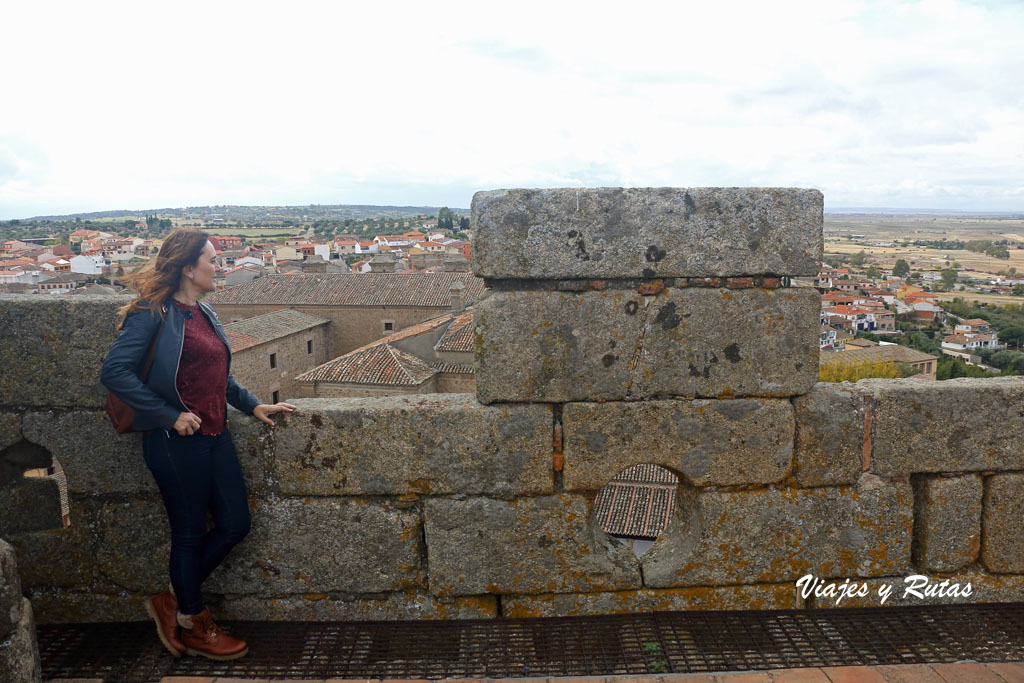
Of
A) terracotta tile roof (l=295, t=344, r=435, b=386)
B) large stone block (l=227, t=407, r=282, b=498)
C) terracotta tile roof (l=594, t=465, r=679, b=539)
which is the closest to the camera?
large stone block (l=227, t=407, r=282, b=498)

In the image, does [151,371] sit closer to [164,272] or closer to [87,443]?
[164,272]

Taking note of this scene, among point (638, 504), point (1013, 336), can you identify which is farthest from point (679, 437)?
point (1013, 336)

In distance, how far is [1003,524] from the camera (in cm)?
323

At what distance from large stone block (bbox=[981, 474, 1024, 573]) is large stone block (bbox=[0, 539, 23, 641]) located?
3978mm

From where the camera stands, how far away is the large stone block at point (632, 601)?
10.5 feet

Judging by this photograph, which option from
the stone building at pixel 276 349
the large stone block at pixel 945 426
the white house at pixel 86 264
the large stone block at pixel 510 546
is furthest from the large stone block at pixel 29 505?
the white house at pixel 86 264

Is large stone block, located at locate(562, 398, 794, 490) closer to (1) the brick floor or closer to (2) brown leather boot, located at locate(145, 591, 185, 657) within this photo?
(1) the brick floor

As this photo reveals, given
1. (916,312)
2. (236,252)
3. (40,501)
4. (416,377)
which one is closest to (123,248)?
(236,252)

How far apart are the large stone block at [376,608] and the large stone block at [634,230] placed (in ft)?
4.95

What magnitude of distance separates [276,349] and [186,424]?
30.2m

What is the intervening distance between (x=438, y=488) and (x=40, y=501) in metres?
1.91

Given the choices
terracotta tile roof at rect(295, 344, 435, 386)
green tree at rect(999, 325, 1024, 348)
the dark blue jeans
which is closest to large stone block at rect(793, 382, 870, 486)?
the dark blue jeans

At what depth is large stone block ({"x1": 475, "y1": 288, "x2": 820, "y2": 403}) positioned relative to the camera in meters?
2.98

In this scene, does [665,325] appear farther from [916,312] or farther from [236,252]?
[236,252]
